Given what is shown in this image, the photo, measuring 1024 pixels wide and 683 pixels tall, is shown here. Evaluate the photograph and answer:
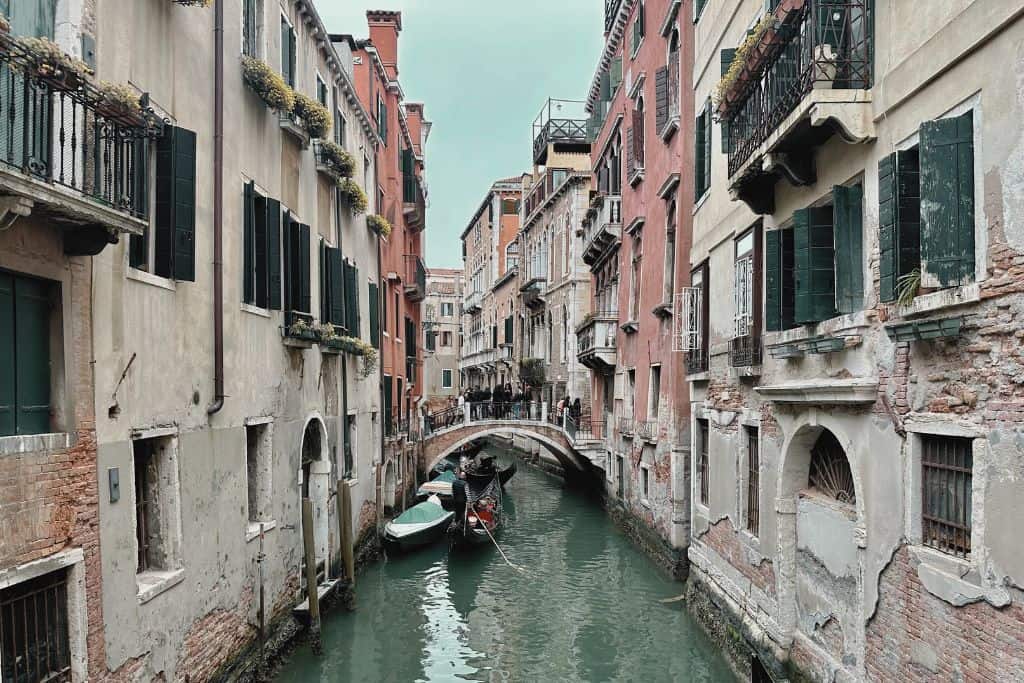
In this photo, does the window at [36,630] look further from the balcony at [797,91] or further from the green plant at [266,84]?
the balcony at [797,91]

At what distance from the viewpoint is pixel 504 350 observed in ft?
129

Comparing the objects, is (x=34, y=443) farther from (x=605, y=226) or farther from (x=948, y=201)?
(x=605, y=226)

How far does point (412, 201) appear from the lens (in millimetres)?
21875

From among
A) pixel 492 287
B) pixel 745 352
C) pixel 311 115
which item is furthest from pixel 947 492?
pixel 492 287

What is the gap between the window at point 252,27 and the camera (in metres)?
8.90

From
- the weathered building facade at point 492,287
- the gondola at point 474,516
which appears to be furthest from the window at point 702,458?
the weathered building facade at point 492,287

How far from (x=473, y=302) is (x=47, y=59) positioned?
44514 millimetres

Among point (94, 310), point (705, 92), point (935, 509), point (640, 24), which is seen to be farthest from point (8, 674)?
point (640, 24)

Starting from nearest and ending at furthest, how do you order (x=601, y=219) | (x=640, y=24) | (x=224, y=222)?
(x=224, y=222)
(x=640, y=24)
(x=601, y=219)

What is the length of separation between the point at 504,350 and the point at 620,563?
2431cm

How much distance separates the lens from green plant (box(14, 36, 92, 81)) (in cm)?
434

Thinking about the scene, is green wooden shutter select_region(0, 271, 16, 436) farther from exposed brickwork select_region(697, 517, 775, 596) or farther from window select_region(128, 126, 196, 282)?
exposed brickwork select_region(697, 517, 775, 596)

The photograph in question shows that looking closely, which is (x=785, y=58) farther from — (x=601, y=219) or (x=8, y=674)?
(x=601, y=219)

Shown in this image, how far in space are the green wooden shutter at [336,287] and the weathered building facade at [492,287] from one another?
24484 millimetres
